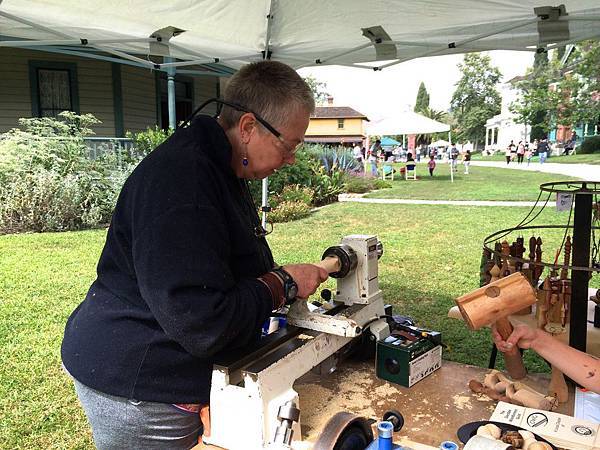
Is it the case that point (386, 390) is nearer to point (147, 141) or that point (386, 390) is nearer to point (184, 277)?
point (184, 277)

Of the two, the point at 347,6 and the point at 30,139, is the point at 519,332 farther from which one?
the point at 30,139

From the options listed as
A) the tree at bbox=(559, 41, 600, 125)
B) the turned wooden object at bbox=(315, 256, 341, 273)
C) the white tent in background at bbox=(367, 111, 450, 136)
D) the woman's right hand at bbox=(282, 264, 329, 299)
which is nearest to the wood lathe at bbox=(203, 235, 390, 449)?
the turned wooden object at bbox=(315, 256, 341, 273)

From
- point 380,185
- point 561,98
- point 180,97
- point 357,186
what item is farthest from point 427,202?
point 561,98

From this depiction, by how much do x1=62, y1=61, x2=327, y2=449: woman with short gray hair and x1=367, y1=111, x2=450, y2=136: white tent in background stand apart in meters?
18.2

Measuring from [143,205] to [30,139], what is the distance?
27.4ft

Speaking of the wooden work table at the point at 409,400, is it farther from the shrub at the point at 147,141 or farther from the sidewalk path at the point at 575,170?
the sidewalk path at the point at 575,170

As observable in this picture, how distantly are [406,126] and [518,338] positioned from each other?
744 inches

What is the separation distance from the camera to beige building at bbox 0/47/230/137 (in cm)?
1028

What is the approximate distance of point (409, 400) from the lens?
5.43 feet

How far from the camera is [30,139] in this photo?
8359 millimetres

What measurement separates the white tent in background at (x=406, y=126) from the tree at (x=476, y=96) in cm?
4251

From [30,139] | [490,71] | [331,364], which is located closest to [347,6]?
[331,364]

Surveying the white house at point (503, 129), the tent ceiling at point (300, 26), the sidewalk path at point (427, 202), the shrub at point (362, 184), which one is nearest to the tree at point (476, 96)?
the white house at point (503, 129)

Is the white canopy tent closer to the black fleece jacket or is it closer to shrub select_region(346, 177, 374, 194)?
the black fleece jacket
